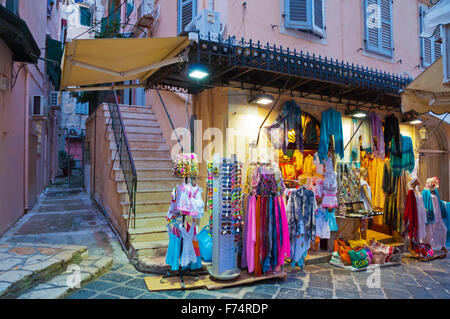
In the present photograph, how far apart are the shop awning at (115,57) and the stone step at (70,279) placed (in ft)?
11.3

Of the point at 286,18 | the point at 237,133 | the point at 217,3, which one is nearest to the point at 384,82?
the point at 286,18

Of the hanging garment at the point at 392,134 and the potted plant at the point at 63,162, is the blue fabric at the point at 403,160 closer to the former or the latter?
the hanging garment at the point at 392,134

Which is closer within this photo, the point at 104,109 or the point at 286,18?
the point at 286,18

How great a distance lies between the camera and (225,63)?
15.3ft

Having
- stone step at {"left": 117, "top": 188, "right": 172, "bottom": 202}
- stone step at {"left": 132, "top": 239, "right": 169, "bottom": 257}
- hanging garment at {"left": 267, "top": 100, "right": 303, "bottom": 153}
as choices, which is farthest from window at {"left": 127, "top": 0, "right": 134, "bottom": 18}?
stone step at {"left": 132, "top": 239, "right": 169, "bottom": 257}

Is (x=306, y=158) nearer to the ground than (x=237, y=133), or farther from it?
nearer to the ground

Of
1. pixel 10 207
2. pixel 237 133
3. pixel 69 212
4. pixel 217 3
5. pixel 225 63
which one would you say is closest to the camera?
pixel 225 63

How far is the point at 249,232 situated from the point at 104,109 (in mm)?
6857

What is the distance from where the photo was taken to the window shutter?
6629 millimetres

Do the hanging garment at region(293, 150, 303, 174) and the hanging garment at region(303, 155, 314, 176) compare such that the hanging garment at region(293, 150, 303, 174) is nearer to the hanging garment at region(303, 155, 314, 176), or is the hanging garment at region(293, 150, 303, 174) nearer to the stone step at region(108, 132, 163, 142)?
the hanging garment at region(303, 155, 314, 176)

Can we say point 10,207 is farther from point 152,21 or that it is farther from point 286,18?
point 286,18

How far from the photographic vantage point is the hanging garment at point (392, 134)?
736 cm

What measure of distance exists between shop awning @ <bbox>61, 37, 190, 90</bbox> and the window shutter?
3.31 m

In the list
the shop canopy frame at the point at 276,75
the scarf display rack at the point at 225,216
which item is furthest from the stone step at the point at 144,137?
the scarf display rack at the point at 225,216
